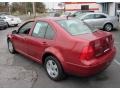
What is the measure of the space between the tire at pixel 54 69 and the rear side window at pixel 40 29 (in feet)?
2.22

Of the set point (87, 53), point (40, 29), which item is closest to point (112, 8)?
point (40, 29)

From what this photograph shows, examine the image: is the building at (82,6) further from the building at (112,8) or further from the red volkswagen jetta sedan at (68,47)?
the red volkswagen jetta sedan at (68,47)

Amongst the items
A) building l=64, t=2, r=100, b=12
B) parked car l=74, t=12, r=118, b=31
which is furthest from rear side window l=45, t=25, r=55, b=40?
building l=64, t=2, r=100, b=12

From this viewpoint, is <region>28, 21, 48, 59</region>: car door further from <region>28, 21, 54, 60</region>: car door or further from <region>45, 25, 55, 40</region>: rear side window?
<region>45, 25, 55, 40</region>: rear side window

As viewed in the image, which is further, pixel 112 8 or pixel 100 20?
pixel 112 8

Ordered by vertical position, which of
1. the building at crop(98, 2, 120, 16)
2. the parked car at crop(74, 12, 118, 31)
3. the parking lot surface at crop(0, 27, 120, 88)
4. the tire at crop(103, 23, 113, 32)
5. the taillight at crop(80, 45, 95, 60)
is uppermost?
the building at crop(98, 2, 120, 16)

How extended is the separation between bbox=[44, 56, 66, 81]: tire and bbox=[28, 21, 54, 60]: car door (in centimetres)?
31

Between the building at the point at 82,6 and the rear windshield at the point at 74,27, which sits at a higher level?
the building at the point at 82,6

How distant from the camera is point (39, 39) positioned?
5539 millimetres

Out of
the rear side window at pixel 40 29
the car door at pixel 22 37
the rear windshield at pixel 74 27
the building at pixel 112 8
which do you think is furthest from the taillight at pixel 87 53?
the building at pixel 112 8

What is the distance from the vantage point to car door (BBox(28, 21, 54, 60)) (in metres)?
5.29

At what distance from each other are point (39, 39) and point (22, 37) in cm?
111

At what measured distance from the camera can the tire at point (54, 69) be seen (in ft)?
16.3

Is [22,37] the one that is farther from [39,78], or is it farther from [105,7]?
[105,7]
